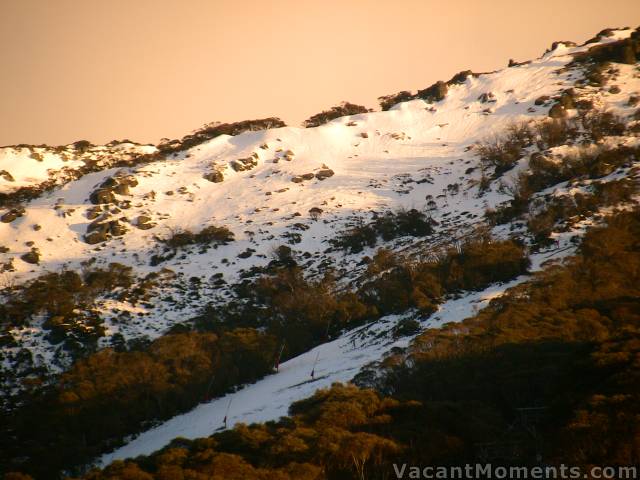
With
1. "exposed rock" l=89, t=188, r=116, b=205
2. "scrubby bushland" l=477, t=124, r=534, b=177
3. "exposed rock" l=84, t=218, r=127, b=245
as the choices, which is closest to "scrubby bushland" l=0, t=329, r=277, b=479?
"exposed rock" l=84, t=218, r=127, b=245

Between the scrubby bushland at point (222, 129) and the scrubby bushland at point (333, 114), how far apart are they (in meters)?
6.17

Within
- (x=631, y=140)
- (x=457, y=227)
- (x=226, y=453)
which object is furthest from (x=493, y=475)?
(x=631, y=140)

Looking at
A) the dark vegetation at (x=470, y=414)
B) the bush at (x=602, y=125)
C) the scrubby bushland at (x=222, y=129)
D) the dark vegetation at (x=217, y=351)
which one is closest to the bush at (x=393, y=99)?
the scrubby bushland at (x=222, y=129)

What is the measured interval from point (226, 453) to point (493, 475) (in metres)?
10.2

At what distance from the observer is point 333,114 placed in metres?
123

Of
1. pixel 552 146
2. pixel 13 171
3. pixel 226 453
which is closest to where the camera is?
pixel 226 453

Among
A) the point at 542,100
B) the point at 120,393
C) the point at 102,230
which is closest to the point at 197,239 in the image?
the point at 102,230

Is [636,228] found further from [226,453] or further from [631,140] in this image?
[226,453]

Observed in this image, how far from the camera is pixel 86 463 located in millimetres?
34312

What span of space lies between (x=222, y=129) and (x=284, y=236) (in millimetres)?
51680

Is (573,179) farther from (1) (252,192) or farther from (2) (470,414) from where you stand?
(2) (470,414)

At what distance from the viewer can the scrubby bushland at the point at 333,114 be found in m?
121

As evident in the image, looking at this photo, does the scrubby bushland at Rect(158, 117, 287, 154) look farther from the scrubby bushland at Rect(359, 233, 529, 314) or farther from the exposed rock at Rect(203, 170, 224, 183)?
the scrubby bushland at Rect(359, 233, 529, 314)

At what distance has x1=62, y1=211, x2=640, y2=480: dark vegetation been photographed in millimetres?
19422
